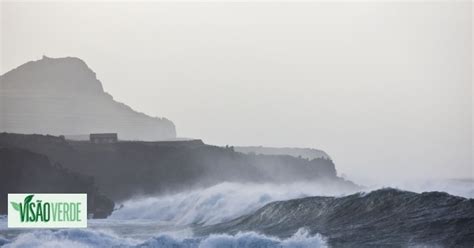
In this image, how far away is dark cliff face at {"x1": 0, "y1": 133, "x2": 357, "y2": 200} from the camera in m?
6.70

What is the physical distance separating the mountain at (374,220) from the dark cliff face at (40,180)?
0.77 metres

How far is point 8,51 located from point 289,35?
6.84ft

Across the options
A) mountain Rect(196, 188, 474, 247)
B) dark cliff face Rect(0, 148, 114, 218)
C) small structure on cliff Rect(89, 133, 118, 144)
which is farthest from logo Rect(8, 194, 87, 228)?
mountain Rect(196, 188, 474, 247)

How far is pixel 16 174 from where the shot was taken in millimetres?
6691

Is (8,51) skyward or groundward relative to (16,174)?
skyward

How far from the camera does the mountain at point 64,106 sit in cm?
677

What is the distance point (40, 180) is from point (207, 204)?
1.22 m

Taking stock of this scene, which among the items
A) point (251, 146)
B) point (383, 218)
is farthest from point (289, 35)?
point (383, 218)

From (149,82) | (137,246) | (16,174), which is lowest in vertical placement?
(137,246)

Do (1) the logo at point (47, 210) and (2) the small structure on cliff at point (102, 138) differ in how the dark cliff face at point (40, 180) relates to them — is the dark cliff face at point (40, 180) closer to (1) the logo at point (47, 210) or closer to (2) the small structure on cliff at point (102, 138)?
(1) the logo at point (47, 210)

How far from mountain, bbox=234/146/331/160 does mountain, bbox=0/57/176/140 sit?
0.56 metres

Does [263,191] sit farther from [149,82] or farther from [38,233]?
[38,233]

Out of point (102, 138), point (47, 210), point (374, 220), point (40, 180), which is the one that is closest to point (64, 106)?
point (102, 138)

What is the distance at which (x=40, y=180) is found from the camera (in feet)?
21.7
